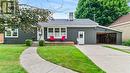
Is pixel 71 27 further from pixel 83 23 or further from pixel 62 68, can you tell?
pixel 62 68

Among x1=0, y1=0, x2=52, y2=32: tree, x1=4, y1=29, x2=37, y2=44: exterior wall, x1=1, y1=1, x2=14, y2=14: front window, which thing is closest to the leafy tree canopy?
x1=0, y1=0, x2=52, y2=32: tree

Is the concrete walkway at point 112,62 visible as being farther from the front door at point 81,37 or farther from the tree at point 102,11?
the tree at point 102,11

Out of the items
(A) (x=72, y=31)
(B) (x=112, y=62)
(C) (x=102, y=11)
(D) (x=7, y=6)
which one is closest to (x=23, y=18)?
(D) (x=7, y=6)

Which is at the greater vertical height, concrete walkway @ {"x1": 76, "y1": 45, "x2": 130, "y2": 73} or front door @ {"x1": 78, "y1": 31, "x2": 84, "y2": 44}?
front door @ {"x1": 78, "y1": 31, "x2": 84, "y2": 44}

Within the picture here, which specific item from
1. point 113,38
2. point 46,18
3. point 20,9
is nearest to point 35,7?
point 20,9

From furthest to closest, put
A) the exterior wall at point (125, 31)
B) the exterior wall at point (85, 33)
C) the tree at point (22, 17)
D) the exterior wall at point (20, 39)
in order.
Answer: the exterior wall at point (85, 33) → the exterior wall at point (125, 31) → the exterior wall at point (20, 39) → the tree at point (22, 17)

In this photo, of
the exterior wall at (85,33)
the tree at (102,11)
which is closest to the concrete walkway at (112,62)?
the exterior wall at (85,33)

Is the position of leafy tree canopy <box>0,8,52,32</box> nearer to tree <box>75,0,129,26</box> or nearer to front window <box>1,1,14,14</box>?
front window <box>1,1,14,14</box>

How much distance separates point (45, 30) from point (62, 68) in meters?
25.7

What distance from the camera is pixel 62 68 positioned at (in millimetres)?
13648

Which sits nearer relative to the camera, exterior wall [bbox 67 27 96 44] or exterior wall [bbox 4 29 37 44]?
exterior wall [bbox 4 29 37 44]

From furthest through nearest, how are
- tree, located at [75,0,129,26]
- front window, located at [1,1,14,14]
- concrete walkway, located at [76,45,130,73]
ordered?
tree, located at [75,0,129,26] < concrete walkway, located at [76,45,130,73] < front window, located at [1,1,14,14]

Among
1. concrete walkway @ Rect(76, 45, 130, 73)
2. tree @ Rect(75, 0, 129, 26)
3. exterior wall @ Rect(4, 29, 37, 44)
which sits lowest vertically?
concrete walkway @ Rect(76, 45, 130, 73)

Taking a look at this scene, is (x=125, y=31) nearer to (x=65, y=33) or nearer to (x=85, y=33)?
(x=85, y=33)
